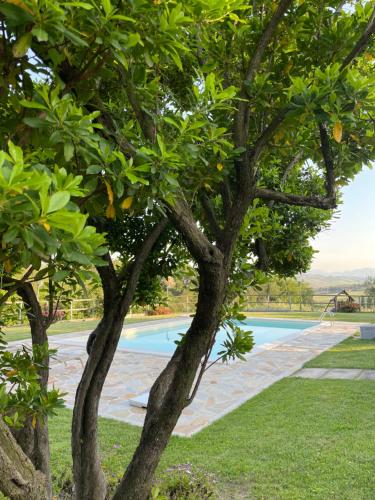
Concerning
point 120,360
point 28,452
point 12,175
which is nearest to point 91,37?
point 12,175

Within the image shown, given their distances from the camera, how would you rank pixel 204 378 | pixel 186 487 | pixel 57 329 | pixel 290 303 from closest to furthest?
pixel 186 487 → pixel 204 378 → pixel 57 329 → pixel 290 303

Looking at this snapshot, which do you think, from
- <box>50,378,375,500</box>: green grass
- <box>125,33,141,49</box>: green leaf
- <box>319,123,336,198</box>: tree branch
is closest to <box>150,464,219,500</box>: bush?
<box>50,378,375,500</box>: green grass

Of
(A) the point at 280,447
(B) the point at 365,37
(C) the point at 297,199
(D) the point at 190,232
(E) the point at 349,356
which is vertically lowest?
(A) the point at 280,447

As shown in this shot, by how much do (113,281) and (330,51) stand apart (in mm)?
1728

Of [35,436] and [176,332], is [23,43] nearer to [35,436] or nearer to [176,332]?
[35,436]

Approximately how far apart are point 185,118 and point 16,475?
1.29 m

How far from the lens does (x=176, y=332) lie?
15.7 metres

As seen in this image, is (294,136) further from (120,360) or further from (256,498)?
(120,360)

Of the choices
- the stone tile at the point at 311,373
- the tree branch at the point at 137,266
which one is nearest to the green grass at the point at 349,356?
the stone tile at the point at 311,373

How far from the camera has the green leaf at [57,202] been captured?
82cm

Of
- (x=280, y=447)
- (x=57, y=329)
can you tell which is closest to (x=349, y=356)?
(x=280, y=447)

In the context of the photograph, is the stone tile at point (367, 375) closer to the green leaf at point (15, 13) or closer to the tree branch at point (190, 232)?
the tree branch at point (190, 232)

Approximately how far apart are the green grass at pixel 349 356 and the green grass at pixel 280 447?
197cm

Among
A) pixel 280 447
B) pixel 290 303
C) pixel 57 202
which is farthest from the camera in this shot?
pixel 290 303
